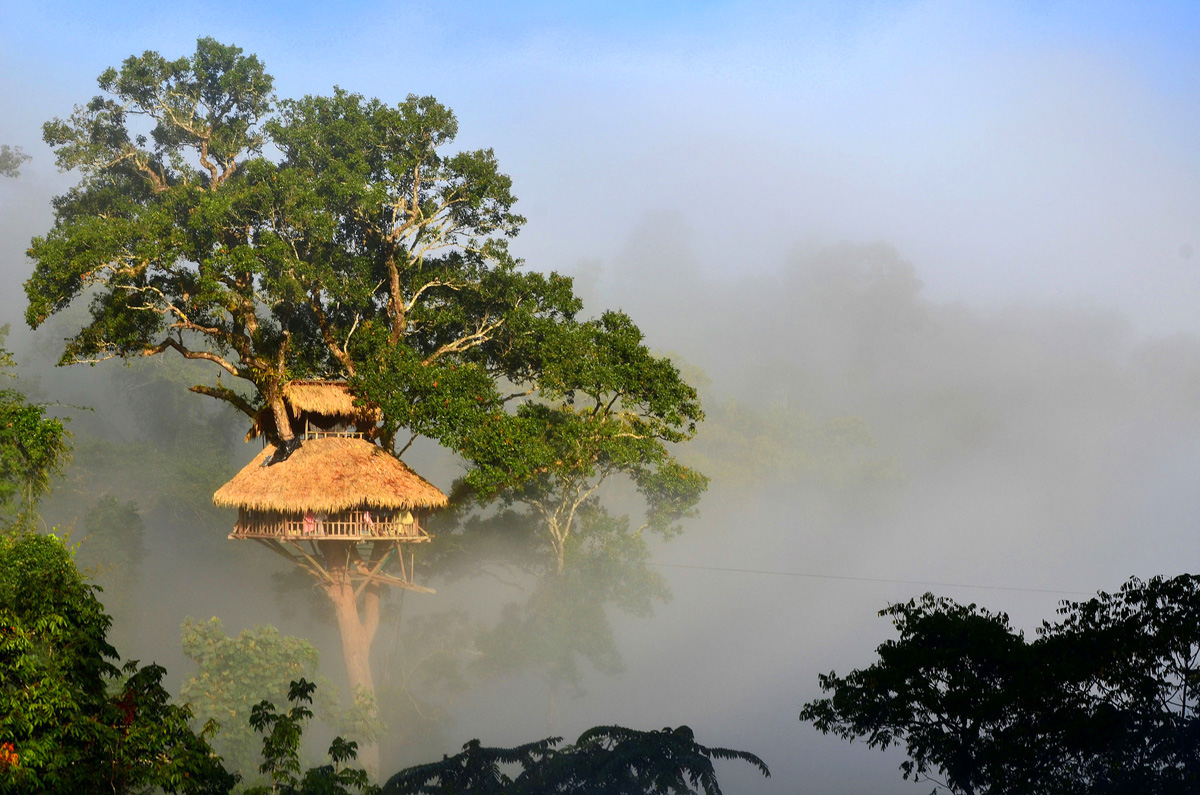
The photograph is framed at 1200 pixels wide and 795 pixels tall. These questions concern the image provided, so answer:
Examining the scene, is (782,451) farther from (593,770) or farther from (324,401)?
(593,770)

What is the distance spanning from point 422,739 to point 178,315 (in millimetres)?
11766

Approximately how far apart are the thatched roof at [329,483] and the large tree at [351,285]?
776mm

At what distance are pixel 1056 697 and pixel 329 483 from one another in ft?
44.7

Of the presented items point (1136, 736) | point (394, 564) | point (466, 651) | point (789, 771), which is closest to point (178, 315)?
point (466, 651)

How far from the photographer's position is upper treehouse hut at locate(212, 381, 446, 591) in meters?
19.0

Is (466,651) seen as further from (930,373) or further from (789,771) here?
(930,373)

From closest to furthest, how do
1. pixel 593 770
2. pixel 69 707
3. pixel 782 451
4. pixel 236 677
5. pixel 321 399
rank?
pixel 69 707 → pixel 593 770 → pixel 321 399 → pixel 236 677 → pixel 782 451

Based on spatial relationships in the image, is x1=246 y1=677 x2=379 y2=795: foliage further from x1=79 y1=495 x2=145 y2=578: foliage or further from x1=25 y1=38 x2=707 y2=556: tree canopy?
x1=79 y1=495 x2=145 y2=578: foliage

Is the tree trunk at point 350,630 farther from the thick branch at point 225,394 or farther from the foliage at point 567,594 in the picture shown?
the foliage at point 567,594

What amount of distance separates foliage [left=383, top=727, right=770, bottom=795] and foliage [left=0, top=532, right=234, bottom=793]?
3.44 meters

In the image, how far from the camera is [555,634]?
2420 cm

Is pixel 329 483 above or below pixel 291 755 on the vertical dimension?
above

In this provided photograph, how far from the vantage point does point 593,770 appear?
11422 millimetres

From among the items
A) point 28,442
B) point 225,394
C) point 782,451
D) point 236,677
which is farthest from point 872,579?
point 28,442
